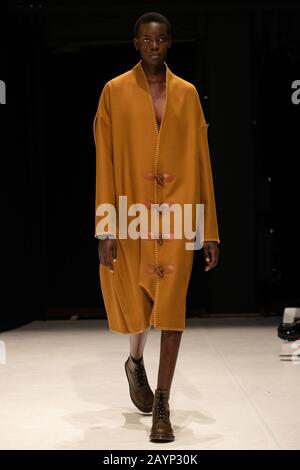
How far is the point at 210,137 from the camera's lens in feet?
24.8

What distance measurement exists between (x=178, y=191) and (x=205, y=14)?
4168 millimetres

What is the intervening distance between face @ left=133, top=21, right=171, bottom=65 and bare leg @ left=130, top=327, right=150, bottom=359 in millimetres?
1136

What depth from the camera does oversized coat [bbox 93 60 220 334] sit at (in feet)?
11.9

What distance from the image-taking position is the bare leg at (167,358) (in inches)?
141

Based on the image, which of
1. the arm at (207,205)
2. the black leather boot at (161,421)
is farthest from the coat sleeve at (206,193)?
the black leather boot at (161,421)

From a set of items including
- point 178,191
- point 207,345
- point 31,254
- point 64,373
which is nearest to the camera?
point 178,191

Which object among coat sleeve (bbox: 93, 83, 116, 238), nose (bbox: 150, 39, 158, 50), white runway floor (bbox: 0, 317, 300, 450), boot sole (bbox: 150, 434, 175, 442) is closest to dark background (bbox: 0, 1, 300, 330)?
white runway floor (bbox: 0, 317, 300, 450)

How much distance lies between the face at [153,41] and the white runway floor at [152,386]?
4.83ft

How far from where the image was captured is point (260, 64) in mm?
7496

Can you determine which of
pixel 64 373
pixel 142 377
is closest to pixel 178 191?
pixel 142 377

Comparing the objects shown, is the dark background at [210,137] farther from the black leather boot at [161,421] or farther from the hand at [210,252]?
the black leather boot at [161,421]

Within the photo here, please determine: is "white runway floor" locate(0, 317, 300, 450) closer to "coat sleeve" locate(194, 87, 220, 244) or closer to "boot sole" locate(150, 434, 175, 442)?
"boot sole" locate(150, 434, 175, 442)

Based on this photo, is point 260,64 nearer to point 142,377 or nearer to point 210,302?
point 210,302
